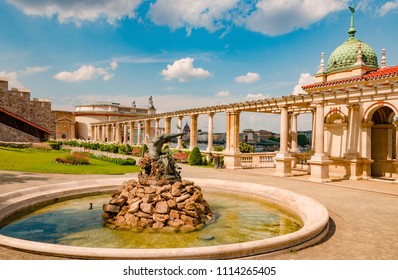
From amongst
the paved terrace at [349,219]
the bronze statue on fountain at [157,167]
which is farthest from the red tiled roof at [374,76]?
the bronze statue on fountain at [157,167]

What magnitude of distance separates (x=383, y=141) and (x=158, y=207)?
20015 mm

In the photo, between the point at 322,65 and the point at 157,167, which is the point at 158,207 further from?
the point at 322,65

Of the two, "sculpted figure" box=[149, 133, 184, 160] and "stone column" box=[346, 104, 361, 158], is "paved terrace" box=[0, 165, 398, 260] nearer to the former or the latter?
"stone column" box=[346, 104, 361, 158]

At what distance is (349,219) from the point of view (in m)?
9.83

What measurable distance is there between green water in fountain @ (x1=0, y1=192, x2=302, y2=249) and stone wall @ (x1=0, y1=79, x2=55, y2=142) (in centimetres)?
Result: 5823

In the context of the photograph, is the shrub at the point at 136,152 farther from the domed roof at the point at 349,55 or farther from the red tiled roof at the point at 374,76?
the domed roof at the point at 349,55

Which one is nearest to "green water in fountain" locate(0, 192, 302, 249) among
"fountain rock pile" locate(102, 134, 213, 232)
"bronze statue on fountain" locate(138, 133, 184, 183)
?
"fountain rock pile" locate(102, 134, 213, 232)

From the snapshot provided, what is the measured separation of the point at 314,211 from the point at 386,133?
16397 millimetres

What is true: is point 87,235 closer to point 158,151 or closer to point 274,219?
point 158,151

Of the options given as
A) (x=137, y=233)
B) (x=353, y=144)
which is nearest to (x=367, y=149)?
(x=353, y=144)

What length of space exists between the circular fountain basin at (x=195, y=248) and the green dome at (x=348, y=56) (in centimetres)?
1683

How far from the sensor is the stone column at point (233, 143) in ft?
89.3

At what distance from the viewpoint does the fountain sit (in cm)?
590

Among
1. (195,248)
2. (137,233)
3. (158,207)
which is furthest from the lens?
(158,207)
